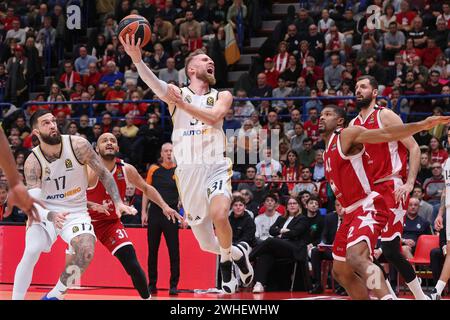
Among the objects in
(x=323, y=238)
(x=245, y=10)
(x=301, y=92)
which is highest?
(x=245, y=10)

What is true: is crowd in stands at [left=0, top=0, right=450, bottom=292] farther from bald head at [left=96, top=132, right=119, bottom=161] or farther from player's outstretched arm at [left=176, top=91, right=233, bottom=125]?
player's outstretched arm at [left=176, top=91, right=233, bottom=125]

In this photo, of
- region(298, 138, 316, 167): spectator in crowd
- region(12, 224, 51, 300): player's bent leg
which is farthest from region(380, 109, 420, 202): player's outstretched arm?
region(298, 138, 316, 167): spectator in crowd

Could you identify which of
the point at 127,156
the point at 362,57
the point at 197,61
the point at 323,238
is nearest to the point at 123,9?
the point at 127,156

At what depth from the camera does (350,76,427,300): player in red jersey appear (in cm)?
926

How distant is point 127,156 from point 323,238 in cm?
517

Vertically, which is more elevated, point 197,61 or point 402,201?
point 197,61

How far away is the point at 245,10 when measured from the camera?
2005 centimetres

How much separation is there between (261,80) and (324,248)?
567cm

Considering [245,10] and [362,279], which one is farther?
[245,10]

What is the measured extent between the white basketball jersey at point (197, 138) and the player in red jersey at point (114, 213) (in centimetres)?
89

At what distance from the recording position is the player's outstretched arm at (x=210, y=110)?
27.8 ft

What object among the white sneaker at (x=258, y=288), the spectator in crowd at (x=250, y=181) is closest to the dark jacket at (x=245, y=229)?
the white sneaker at (x=258, y=288)

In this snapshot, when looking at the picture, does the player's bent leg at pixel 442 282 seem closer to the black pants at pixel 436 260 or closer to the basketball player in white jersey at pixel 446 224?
the basketball player in white jersey at pixel 446 224
